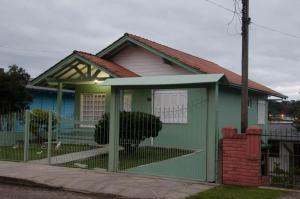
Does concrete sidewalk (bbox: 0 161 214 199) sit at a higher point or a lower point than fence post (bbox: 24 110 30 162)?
lower

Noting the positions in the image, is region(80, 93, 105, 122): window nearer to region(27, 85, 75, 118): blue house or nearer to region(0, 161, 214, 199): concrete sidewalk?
region(27, 85, 75, 118): blue house

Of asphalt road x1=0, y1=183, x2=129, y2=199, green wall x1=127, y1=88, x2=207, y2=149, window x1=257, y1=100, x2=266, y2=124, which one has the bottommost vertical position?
asphalt road x1=0, y1=183, x2=129, y2=199

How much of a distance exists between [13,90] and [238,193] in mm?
14535

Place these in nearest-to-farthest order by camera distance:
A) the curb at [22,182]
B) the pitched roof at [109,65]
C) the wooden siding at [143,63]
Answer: the curb at [22,182], the pitched roof at [109,65], the wooden siding at [143,63]

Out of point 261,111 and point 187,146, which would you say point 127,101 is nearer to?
point 187,146

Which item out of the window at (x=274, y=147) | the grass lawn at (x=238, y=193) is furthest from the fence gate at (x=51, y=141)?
the window at (x=274, y=147)

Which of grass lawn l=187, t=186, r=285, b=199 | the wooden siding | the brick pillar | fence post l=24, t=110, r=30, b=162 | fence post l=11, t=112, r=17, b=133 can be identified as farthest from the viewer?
the wooden siding

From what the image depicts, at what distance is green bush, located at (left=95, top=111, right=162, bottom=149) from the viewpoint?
40.4 feet

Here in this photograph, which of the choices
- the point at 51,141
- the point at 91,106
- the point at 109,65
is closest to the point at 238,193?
the point at 51,141

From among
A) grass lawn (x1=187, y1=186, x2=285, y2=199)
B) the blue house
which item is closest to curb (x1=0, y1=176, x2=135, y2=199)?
grass lawn (x1=187, y1=186, x2=285, y2=199)

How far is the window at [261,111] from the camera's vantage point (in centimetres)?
2325

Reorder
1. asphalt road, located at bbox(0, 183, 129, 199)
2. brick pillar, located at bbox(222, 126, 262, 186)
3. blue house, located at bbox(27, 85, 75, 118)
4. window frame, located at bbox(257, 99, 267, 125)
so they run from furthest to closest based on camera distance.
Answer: blue house, located at bbox(27, 85, 75, 118), window frame, located at bbox(257, 99, 267, 125), brick pillar, located at bbox(222, 126, 262, 186), asphalt road, located at bbox(0, 183, 129, 199)

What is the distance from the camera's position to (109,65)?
60.5 ft

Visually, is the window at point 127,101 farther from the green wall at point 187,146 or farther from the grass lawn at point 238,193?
the grass lawn at point 238,193
